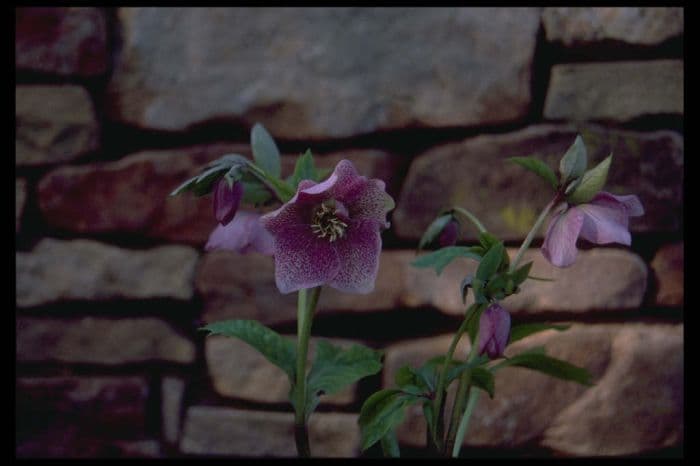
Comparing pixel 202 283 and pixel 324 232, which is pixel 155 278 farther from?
pixel 324 232

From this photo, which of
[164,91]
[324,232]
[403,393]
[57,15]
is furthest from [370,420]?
[57,15]

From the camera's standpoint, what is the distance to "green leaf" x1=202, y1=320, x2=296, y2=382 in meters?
0.73

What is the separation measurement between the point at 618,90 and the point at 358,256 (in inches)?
23.5

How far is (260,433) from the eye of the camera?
1.10 meters

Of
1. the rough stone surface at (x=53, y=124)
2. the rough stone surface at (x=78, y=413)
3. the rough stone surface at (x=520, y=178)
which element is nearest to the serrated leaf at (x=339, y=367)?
the rough stone surface at (x=520, y=178)

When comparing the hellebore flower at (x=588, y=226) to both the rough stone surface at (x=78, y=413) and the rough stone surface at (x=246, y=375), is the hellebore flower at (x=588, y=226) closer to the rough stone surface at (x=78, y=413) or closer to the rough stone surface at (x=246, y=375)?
the rough stone surface at (x=246, y=375)

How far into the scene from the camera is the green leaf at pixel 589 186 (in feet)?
2.06

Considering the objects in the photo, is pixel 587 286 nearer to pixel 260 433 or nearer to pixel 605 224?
pixel 605 224

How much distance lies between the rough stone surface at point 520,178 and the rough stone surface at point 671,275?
4 centimetres

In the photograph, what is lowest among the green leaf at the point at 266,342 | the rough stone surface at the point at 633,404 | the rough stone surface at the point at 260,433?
the rough stone surface at the point at 260,433

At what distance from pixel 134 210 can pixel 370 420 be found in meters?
0.61

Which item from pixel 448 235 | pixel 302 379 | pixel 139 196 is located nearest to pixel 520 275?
pixel 448 235

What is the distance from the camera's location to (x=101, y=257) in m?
1.13

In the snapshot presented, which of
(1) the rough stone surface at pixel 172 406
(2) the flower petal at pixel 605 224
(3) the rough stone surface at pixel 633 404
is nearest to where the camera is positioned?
(2) the flower petal at pixel 605 224
